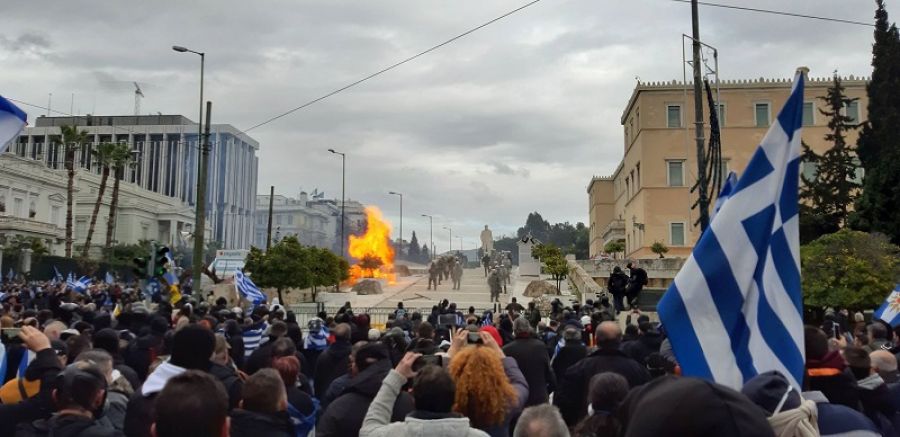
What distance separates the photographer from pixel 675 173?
56219 millimetres

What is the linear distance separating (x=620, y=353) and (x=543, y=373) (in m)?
0.97

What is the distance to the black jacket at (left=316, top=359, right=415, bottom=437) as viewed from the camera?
448 cm

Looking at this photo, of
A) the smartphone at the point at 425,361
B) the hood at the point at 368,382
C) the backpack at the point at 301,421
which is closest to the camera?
the smartphone at the point at 425,361

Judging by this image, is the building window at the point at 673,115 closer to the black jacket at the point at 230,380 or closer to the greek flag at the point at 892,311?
the greek flag at the point at 892,311

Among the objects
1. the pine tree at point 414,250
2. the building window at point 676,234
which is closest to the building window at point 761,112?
the building window at point 676,234

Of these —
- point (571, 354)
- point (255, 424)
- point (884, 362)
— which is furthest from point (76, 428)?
point (884, 362)

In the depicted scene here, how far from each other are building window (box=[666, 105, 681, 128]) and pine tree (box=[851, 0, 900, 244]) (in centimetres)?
1774

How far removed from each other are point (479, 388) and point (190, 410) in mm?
2045

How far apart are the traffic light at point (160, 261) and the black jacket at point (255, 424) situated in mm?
14583

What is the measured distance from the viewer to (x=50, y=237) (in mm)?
65438

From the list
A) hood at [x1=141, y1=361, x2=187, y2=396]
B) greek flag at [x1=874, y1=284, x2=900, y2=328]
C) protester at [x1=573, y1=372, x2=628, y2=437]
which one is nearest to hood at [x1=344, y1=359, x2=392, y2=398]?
hood at [x1=141, y1=361, x2=187, y2=396]

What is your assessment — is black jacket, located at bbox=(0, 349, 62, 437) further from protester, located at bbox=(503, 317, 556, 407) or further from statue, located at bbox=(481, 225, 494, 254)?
statue, located at bbox=(481, 225, 494, 254)

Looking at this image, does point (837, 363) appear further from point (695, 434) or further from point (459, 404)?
point (695, 434)

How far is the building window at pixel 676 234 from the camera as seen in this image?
55594 millimetres
